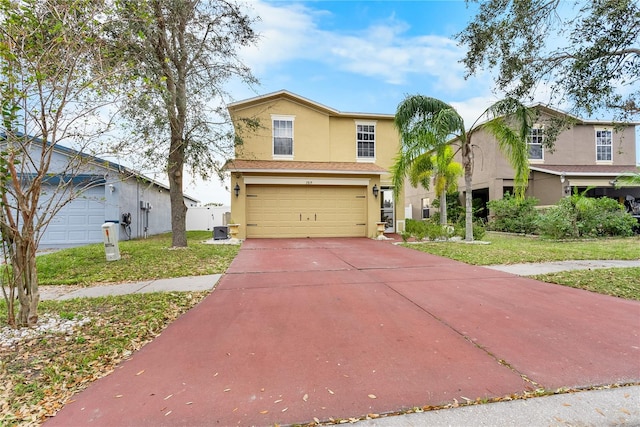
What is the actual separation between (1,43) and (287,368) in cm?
424

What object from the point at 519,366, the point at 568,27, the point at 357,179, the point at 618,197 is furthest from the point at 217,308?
the point at 618,197

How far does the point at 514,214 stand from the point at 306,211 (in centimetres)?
1038

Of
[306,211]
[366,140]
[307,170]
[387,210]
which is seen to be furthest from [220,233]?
[366,140]

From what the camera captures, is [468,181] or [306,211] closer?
[468,181]

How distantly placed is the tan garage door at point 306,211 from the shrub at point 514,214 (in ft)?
23.7

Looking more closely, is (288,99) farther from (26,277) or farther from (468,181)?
(26,277)

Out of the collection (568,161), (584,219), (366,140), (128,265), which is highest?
(366,140)

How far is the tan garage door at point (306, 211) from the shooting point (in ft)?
46.0

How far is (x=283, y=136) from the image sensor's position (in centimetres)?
1473

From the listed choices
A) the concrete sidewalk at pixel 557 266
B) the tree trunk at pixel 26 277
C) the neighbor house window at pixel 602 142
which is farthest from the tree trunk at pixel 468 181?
the neighbor house window at pixel 602 142

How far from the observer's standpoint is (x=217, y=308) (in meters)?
4.57

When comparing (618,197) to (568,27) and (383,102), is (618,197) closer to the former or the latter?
(383,102)

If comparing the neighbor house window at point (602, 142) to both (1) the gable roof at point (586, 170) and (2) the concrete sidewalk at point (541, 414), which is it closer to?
(1) the gable roof at point (586, 170)

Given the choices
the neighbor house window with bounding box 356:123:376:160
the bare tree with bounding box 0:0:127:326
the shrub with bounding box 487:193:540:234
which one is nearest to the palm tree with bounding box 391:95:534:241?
the neighbor house window with bounding box 356:123:376:160
